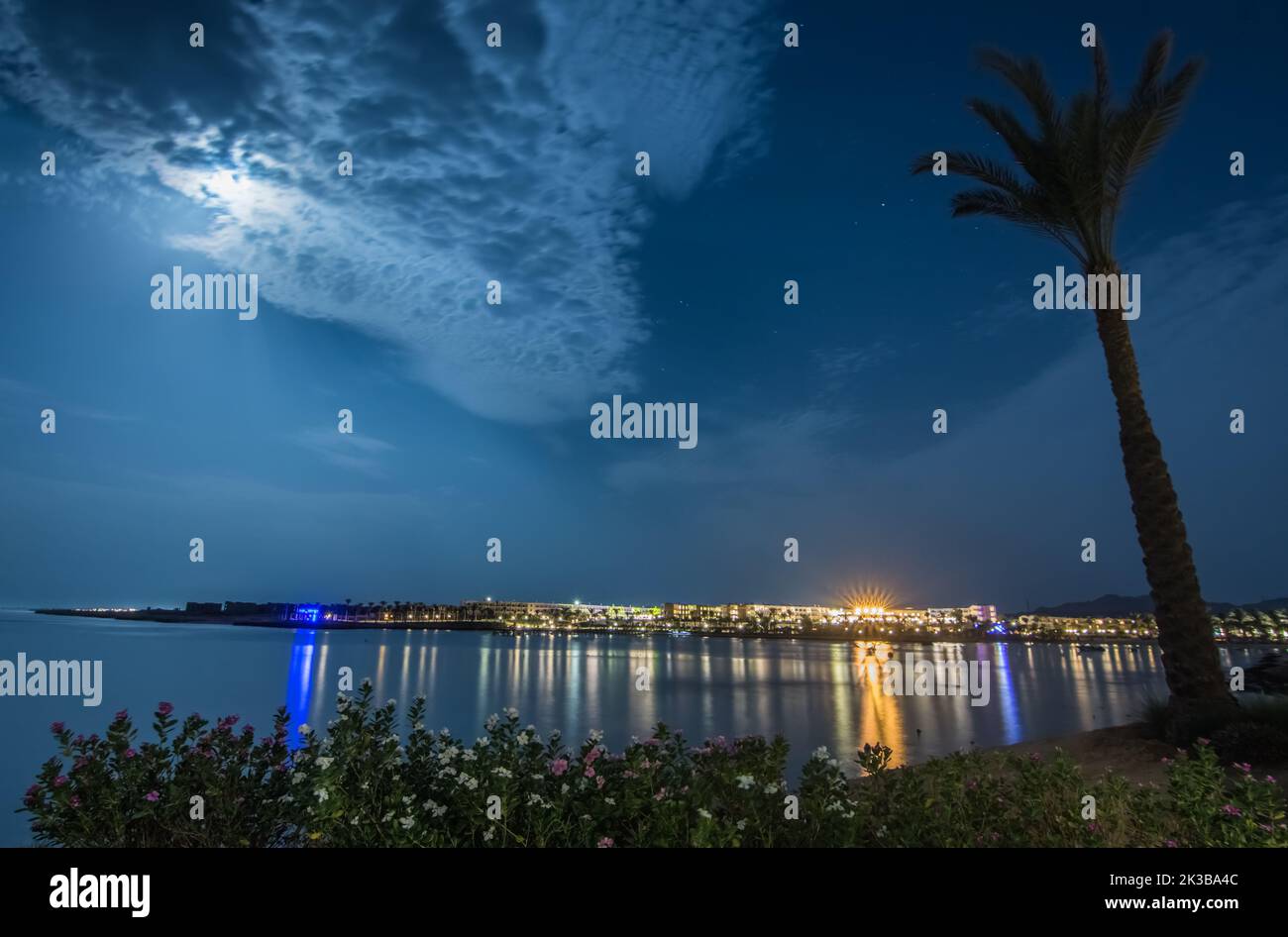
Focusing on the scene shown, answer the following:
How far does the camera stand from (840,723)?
33906mm

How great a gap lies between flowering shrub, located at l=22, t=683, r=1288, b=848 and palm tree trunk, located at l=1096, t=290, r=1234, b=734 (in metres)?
8.65

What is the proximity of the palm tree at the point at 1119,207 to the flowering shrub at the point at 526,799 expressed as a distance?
28.7 feet

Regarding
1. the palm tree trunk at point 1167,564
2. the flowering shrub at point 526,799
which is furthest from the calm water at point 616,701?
the flowering shrub at point 526,799

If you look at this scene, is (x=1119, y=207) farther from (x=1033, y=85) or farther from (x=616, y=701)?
(x=616, y=701)

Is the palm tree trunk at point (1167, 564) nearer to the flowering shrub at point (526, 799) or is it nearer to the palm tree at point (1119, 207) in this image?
the palm tree at point (1119, 207)

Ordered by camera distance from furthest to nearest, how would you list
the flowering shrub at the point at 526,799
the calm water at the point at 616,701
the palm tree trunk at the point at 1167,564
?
the calm water at the point at 616,701
the palm tree trunk at the point at 1167,564
the flowering shrub at the point at 526,799

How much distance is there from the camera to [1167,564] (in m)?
14.0

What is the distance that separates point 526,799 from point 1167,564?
14069mm

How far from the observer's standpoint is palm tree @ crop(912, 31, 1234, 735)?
1377 centimetres

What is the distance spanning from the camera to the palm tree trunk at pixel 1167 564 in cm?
1355

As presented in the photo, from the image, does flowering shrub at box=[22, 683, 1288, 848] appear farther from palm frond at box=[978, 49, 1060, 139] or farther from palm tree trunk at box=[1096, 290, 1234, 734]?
palm frond at box=[978, 49, 1060, 139]
